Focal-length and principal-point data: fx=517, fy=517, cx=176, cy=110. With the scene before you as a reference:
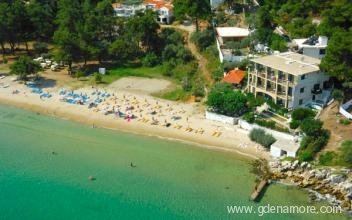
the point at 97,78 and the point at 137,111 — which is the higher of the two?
the point at 97,78

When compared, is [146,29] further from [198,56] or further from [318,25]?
[318,25]

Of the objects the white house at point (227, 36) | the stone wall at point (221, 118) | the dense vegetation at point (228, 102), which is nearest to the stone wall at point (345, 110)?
the dense vegetation at point (228, 102)

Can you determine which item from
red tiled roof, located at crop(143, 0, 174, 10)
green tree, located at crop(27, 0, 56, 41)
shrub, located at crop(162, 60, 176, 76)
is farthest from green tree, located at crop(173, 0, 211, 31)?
green tree, located at crop(27, 0, 56, 41)

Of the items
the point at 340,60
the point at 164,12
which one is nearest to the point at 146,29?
the point at 164,12

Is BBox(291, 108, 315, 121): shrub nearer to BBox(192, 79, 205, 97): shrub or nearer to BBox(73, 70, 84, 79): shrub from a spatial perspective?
BBox(192, 79, 205, 97): shrub

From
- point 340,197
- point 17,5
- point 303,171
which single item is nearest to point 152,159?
point 303,171

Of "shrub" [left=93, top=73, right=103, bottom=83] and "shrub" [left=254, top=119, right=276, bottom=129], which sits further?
"shrub" [left=93, top=73, right=103, bottom=83]

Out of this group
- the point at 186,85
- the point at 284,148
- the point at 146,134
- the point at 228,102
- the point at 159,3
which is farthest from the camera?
the point at 159,3

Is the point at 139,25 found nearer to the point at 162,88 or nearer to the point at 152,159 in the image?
the point at 162,88
